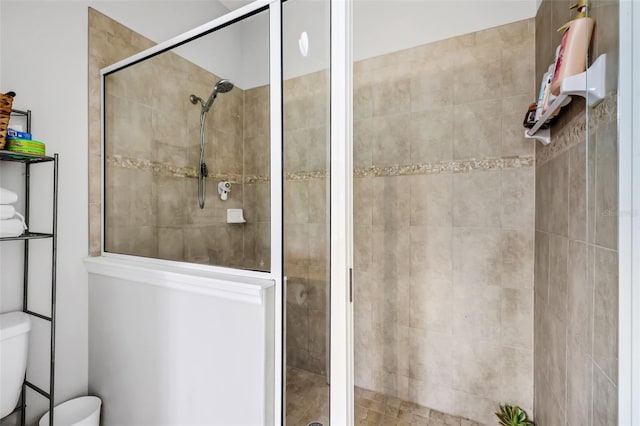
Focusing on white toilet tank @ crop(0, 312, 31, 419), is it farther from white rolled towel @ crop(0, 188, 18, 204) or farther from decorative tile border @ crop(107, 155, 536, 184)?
decorative tile border @ crop(107, 155, 536, 184)

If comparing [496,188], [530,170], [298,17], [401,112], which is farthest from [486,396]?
[298,17]

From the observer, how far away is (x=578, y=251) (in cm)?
103

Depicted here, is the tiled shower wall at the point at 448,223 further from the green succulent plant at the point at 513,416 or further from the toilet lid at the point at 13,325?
the toilet lid at the point at 13,325

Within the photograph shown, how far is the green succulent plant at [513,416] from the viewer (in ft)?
5.09

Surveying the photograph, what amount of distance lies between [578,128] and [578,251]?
0.43 metres

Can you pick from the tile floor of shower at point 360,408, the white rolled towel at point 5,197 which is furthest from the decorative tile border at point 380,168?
the tile floor of shower at point 360,408

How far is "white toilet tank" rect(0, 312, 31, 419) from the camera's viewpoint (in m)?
1.04

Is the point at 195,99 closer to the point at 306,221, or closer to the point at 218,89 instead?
the point at 218,89

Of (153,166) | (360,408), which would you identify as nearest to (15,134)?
(153,166)

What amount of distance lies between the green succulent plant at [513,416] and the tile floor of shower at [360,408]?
16cm

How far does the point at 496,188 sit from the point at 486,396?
118cm

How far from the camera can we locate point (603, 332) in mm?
434

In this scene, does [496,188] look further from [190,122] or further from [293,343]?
[190,122]

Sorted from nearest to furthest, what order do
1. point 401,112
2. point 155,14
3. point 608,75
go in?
1. point 608,75
2. point 155,14
3. point 401,112
